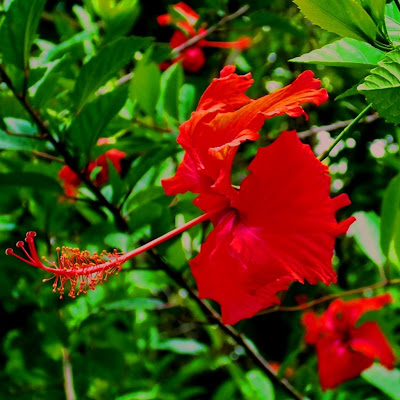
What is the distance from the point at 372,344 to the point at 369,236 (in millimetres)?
269

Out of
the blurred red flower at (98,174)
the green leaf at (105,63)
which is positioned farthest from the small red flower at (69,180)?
the green leaf at (105,63)

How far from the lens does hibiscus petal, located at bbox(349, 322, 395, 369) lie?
135cm

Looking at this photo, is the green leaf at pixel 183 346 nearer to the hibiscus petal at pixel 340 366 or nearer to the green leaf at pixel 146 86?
the hibiscus petal at pixel 340 366

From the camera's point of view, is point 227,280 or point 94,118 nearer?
point 227,280

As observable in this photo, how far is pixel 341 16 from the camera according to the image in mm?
654

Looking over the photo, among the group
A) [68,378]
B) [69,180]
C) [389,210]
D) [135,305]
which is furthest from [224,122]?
[68,378]

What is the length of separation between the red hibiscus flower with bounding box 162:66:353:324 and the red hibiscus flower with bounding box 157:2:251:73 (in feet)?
2.99

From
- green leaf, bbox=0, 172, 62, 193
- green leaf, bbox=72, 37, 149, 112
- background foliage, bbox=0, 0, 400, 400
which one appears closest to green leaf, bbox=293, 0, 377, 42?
background foliage, bbox=0, 0, 400, 400

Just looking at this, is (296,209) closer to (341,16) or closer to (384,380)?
(341,16)

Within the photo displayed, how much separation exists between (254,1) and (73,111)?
708mm

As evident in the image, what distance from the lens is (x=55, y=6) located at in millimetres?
2162

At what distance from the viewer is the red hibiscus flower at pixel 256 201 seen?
69 cm

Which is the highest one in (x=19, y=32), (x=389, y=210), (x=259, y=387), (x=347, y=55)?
(x=19, y=32)

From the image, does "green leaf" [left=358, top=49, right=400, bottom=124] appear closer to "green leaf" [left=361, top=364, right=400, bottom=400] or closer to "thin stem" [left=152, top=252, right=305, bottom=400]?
"thin stem" [left=152, top=252, right=305, bottom=400]
